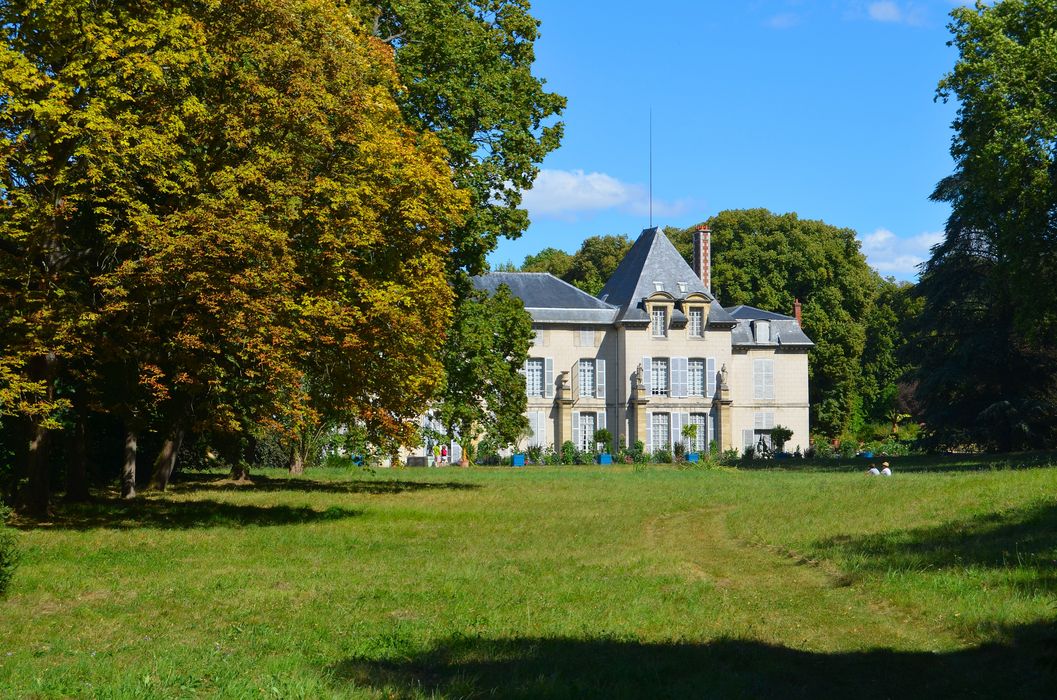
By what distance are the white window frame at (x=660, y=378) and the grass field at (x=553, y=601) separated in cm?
3192

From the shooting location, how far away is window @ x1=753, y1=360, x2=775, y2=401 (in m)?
57.8

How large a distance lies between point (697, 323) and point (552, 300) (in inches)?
295

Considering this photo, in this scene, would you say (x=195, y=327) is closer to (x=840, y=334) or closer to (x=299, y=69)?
(x=299, y=69)

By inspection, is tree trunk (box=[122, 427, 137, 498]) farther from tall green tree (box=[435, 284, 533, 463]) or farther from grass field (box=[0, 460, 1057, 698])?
tall green tree (box=[435, 284, 533, 463])

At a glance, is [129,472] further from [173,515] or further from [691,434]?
[691,434]

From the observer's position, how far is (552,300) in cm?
5459

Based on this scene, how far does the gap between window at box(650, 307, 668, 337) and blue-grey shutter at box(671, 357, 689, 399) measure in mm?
1448

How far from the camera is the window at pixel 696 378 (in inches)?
2149

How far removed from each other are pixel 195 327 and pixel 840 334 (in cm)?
5341

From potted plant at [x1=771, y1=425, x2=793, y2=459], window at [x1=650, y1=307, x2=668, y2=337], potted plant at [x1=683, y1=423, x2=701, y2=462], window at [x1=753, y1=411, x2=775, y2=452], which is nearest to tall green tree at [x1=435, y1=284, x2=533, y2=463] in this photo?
window at [x1=650, y1=307, x2=668, y2=337]

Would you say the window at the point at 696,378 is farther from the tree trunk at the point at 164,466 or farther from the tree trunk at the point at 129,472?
the tree trunk at the point at 129,472

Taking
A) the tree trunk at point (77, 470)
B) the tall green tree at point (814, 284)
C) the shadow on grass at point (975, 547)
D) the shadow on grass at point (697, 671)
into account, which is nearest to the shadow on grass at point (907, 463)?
the shadow on grass at point (975, 547)

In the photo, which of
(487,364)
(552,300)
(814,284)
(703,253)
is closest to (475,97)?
(487,364)

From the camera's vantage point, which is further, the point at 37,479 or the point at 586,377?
the point at 586,377
